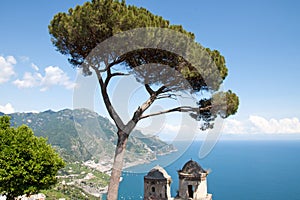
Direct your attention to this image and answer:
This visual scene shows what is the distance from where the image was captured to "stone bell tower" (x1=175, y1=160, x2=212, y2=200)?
47.0 ft

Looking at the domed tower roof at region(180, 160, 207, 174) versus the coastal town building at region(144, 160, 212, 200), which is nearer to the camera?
the coastal town building at region(144, 160, 212, 200)

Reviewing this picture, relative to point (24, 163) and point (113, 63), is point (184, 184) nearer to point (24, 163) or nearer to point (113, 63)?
point (113, 63)

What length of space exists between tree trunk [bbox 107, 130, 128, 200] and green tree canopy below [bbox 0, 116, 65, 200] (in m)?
3.49

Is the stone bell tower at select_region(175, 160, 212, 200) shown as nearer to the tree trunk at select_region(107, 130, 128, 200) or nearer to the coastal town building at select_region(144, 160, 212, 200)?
the coastal town building at select_region(144, 160, 212, 200)

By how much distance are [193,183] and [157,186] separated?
1921 millimetres

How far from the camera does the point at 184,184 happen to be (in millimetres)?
14555

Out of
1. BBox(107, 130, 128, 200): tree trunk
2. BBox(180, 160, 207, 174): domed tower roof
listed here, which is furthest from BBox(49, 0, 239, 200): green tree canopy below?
BBox(180, 160, 207, 174): domed tower roof

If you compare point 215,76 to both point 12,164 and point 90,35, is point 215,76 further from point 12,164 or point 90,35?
Result: point 12,164

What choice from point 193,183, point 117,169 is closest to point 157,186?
point 193,183

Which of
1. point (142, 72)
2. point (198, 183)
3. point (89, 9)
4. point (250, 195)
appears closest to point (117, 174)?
point (142, 72)

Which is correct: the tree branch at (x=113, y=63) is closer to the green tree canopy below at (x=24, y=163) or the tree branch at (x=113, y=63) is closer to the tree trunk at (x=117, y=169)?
the tree trunk at (x=117, y=169)

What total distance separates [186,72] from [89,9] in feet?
14.4

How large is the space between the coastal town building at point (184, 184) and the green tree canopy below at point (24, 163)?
483 centimetres

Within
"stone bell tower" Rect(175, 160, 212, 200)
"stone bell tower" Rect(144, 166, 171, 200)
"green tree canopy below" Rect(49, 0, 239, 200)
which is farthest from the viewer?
"stone bell tower" Rect(144, 166, 171, 200)
